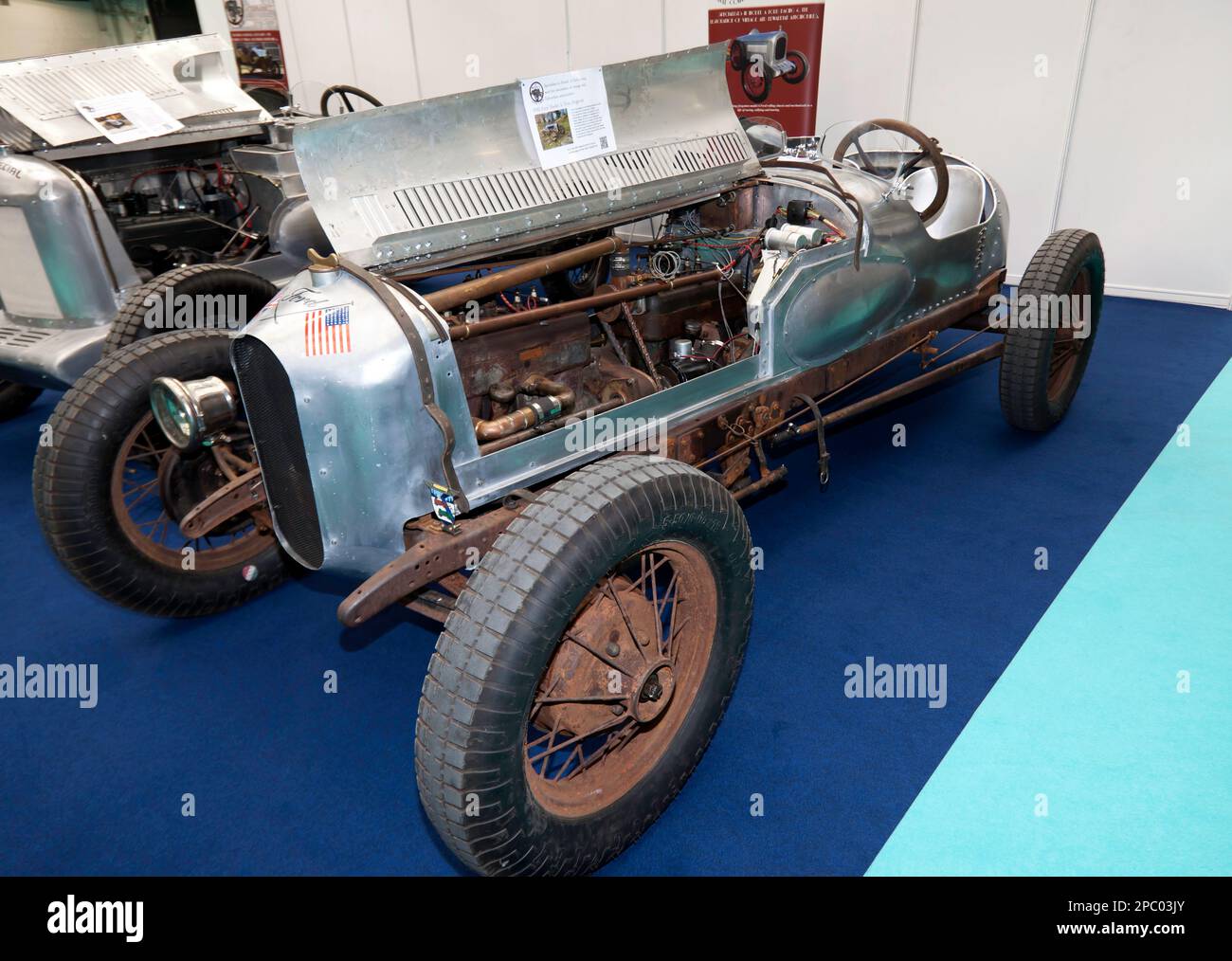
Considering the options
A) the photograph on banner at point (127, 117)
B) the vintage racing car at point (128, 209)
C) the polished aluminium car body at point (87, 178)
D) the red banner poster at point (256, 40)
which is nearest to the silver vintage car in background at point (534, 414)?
the vintage racing car at point (128, 209)

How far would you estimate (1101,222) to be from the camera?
703 centimetres

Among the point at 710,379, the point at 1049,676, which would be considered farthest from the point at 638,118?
the point at 1049,676

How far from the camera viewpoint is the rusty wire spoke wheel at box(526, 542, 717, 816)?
7.31 ft

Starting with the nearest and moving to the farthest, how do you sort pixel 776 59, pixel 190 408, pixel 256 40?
pixel 190 408 < pixel 776 59 < pixel 256 40

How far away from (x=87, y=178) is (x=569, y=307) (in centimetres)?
417

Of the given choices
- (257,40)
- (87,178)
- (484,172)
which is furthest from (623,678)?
(257,40)

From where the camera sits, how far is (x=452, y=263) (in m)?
2.68

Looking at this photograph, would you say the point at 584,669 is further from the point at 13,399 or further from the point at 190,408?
the point at 13,399

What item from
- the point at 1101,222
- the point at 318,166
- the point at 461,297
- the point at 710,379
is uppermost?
the point at 318,166

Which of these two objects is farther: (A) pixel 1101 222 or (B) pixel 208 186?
(A) pixel 1101 222

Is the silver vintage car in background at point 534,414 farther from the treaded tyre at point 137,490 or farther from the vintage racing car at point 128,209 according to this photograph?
the vintage racing car at point 128,209

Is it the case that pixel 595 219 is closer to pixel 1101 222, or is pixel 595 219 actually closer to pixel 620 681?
pixel 620 681

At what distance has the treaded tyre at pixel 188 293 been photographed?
3828mm
